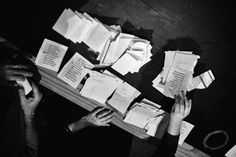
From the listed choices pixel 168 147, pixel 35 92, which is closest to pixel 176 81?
pixel 168 147

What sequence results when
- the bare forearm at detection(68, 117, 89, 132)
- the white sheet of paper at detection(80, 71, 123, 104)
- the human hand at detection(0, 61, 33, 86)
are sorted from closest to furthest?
the human hand at detection(0, 61, 33, 86)
the white sheet of paper at detection(80, 71, 123, 104)
the bare forearm at detection(68, 117, 89, 132)

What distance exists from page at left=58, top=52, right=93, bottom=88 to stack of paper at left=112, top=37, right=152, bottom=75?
7.8 inches

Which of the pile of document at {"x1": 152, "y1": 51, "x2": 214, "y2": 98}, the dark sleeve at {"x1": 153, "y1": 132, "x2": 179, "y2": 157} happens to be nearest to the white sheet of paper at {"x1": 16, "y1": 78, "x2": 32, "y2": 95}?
the pile of document at {"x1": 152, "y1": 51, "x2": 214, "y2": 98}

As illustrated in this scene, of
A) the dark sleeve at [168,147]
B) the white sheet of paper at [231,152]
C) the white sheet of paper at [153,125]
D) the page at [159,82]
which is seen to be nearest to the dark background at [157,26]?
the page at [159,82]

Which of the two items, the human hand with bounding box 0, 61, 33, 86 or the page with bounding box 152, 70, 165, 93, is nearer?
the human hand with bounding box 0, 61, 33, 86

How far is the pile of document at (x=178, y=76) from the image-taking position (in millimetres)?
1408

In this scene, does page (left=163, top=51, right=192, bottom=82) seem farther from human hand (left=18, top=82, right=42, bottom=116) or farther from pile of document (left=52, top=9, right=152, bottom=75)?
human hand (left=18, top=82, right=42, bottom=116)

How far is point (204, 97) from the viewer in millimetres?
1510

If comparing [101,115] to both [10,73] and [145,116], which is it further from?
[10,73]

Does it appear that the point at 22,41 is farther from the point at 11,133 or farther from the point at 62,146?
the point at 62,146

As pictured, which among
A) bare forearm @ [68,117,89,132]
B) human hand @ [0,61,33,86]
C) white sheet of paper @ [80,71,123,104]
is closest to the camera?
human hand @ [0,61,33,86]

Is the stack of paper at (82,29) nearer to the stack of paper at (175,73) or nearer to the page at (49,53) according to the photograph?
the page at (49,53)

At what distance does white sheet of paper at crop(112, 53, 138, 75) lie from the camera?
4.61 ft

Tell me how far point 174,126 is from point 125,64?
1.74ft
